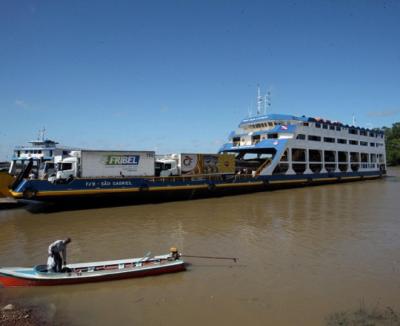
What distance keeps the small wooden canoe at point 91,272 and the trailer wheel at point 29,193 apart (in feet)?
34.0

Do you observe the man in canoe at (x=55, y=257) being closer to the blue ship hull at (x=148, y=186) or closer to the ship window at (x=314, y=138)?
the blue ship hull at (x=148, y=186)

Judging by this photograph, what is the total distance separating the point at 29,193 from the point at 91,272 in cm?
1126

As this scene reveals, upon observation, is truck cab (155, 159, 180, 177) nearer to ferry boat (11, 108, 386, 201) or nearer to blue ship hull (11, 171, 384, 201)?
ferry boat (11, 108, 386, 201)

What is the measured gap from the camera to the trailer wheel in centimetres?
1574

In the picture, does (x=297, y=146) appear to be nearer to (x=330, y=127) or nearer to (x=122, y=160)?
(x=330, y=127)

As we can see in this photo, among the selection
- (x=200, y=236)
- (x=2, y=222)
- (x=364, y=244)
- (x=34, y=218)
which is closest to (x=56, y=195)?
(x=34, y=218)

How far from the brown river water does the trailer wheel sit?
985 millimetres

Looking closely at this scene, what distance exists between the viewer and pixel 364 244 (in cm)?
951

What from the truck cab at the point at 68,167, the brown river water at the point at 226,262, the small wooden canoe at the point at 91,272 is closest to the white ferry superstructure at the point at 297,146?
the brown river water at the point at 226,262

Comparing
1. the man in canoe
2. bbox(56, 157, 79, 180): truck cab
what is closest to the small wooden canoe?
the man in canoe

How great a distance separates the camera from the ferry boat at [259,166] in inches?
680

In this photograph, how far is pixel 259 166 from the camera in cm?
2702

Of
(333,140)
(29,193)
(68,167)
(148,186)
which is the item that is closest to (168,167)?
(148,186)

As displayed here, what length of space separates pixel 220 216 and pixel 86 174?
8495 millimetres
